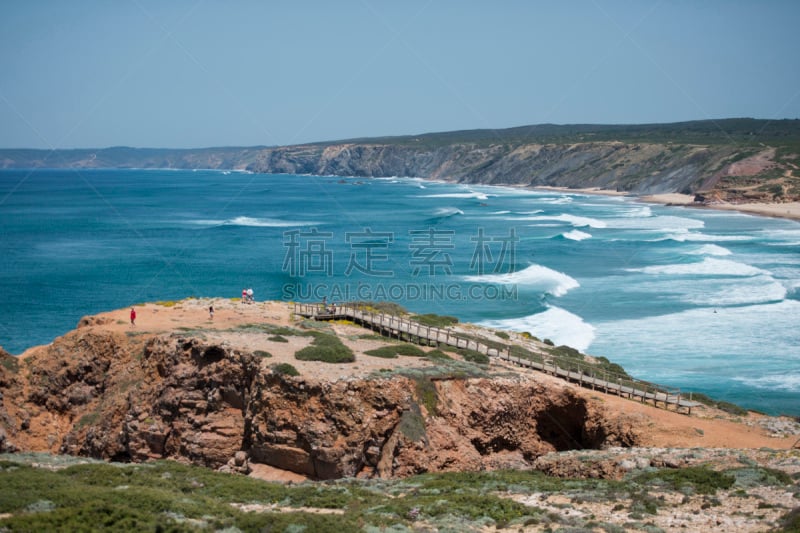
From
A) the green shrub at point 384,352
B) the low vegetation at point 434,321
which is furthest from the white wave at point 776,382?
the green shrub at point 384,352

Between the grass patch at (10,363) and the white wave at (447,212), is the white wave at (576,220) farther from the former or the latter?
the grass patch at (10,363)

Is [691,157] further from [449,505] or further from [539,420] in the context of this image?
[449,505]

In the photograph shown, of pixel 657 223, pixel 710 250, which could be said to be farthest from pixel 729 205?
pixel 710 250

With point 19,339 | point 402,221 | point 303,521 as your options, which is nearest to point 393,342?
point 303,521

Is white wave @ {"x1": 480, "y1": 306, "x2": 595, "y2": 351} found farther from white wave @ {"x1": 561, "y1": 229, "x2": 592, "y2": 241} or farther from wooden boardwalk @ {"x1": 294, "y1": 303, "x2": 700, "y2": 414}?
white wave @ {"x1": 561, "y1": 229, "x2": 592, "y2": 241}

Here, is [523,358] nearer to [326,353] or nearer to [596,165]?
[326,353]
